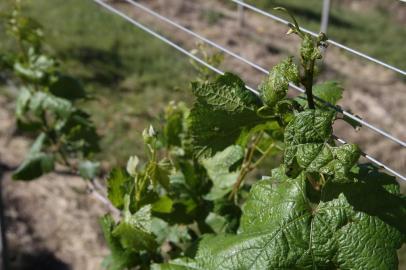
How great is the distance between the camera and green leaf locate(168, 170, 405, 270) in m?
1.16

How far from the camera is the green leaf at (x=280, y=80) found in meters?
1.12

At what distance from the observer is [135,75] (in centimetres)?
557

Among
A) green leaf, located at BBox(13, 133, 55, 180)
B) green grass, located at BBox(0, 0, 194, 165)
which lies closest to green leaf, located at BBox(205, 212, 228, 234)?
green leaf, located at BBox(13, 133, 55, 180)

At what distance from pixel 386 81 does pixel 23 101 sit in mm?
4443

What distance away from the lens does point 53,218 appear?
3543 millimetres

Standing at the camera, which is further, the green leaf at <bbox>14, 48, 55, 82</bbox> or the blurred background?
the blurred background

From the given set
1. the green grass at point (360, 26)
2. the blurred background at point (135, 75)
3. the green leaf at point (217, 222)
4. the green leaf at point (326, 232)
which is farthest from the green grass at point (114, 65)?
the green leaf at point (326, 232)

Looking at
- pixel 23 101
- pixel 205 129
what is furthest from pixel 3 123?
pixel 205 129

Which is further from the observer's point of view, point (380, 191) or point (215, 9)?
point (215, 9)

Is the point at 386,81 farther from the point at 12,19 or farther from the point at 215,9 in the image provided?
the point at 12,19

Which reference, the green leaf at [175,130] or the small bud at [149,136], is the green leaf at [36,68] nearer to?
the green leaf at [175,130]

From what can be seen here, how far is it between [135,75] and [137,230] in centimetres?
419

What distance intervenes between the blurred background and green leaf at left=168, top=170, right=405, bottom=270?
2.21 m

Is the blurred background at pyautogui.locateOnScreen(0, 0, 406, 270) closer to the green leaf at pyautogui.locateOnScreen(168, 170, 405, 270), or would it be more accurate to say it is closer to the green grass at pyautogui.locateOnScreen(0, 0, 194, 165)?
the green grass at pyautogui.locateOnScreen(0, 0, 194, 165)
